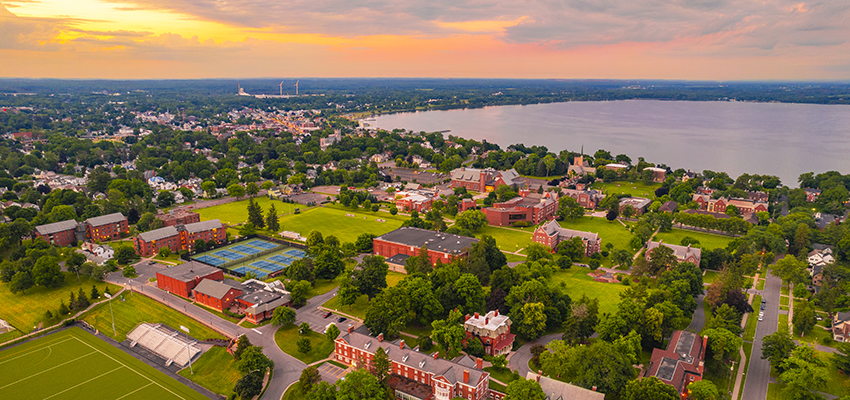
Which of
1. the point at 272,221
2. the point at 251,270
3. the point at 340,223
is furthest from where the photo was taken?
the point at 340,223

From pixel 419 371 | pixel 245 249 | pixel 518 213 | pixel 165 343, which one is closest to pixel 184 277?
pixel 165 343

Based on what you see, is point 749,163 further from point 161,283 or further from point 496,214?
point 161,283

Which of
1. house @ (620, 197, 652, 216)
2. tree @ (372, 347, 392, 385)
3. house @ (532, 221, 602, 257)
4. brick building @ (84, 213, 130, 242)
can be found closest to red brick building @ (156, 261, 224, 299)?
brick building @ (84, 213, 130, 242)

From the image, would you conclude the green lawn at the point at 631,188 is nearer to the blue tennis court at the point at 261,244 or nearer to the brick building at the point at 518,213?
the brick building at the point at 518,213

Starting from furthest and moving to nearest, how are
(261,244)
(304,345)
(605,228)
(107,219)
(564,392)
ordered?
(605,228) < (107,219) < (261,244) < (304,345) < (564,392)

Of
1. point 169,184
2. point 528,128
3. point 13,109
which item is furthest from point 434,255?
point 13,109

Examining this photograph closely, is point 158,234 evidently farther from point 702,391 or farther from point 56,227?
point 702,391

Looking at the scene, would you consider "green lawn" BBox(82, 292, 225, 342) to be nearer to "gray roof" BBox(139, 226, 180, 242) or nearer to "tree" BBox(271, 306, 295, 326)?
"tree" BBox(271, 306, 295, 326)
